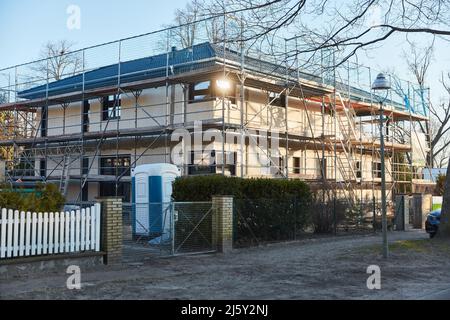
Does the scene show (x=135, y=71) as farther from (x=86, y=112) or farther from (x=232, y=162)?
(x=232, y=162)

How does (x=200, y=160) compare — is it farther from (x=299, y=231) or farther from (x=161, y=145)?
(x=299, y=231)

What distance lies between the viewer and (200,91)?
25.0 m

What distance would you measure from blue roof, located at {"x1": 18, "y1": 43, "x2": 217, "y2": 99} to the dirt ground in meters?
10.5

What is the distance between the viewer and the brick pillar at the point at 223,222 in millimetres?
15680

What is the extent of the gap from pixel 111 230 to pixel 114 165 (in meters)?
15.7

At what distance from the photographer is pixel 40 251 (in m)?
11.6

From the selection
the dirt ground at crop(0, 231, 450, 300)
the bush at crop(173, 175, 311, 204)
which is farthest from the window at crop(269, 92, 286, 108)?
the dirt ground at crop(0, 231, 450, 300)

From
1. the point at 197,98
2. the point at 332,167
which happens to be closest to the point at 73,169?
the point at 197,98

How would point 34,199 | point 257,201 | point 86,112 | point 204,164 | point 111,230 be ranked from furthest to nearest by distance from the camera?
point 86,112 < point 204,164 < point 257,201 < point 111,230 < point 34,199

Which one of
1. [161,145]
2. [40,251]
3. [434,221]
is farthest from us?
[161,145]

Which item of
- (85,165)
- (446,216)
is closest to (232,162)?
(85,165)
